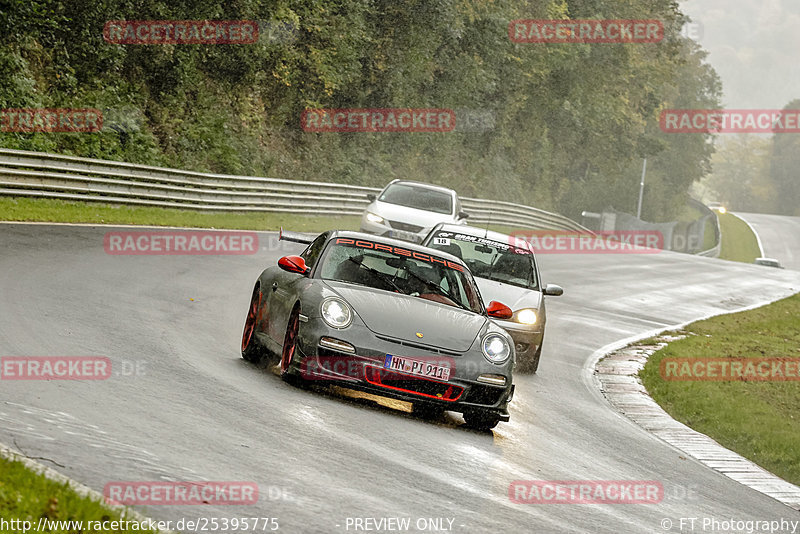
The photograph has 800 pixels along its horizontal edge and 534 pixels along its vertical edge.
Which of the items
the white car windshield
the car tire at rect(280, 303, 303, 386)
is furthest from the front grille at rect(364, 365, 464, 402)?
the white car windshield

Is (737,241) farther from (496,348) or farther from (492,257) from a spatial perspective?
(496,348)

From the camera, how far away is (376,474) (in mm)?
6492

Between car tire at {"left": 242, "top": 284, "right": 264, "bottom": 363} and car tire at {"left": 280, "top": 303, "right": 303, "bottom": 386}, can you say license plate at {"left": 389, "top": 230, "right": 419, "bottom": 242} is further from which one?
car tire at {"left": 280, "top": 303, "right": 303, "bottom": 386}

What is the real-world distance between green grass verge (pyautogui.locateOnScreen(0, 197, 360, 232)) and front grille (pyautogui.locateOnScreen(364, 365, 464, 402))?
521 inches

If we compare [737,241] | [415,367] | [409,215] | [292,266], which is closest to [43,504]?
[415,367]

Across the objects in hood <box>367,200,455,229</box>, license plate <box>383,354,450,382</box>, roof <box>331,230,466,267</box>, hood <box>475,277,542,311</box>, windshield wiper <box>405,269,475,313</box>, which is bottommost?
license plate <box>383,354,450,382</box>

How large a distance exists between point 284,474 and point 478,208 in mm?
36831

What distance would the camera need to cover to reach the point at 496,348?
29.5ft

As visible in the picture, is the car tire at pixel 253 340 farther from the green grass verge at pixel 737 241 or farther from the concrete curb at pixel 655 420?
the green grass verge at pixel 737 241

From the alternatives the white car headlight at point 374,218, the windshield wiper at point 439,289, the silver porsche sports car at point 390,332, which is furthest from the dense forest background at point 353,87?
the windshield wiper at point 439,289

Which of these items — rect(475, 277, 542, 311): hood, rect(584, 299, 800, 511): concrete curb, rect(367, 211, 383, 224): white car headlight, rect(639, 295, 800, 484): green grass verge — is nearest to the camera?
rect(584, 299, 800, 511): concrete curb

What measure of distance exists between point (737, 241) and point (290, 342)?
7954 cm

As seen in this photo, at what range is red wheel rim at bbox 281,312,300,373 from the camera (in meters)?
8.85

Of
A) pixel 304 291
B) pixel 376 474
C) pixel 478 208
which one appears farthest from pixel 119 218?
pixel 478 208
